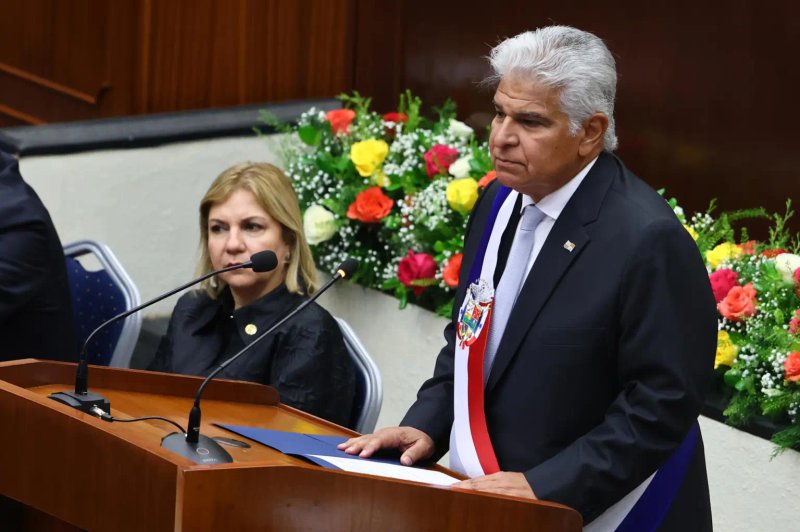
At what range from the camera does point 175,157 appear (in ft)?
18.2

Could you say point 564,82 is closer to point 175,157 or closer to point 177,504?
Answer: point 177,504

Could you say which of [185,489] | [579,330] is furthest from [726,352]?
[185,489]

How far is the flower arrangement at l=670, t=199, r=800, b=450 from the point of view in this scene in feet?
11.3

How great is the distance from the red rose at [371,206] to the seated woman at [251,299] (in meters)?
1.06

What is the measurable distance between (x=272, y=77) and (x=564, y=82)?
11.6 ft

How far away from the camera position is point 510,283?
8.34 feet

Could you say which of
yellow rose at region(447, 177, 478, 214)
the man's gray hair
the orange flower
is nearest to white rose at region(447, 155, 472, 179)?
yellow rose at region(447, 177, 478, 214)

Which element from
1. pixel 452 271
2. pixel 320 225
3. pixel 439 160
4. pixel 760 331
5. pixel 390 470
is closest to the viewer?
pixel 390 470

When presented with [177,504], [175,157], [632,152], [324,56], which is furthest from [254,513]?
[324,56]

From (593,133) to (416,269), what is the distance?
2.19 meters

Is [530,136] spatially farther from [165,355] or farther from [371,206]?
[371,206]

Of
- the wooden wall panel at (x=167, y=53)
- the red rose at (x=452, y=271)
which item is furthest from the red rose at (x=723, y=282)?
the wooden wall panel at (x=167, y=53)

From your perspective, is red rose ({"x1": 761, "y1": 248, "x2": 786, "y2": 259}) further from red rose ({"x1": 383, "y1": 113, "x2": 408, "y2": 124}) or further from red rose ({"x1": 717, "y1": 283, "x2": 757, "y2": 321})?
red rose ({"x1": 383, "y1": 113, "x2": 408, "y2": 124})

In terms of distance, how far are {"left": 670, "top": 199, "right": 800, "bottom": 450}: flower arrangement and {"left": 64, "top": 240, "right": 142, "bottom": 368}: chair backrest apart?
5.40ft
